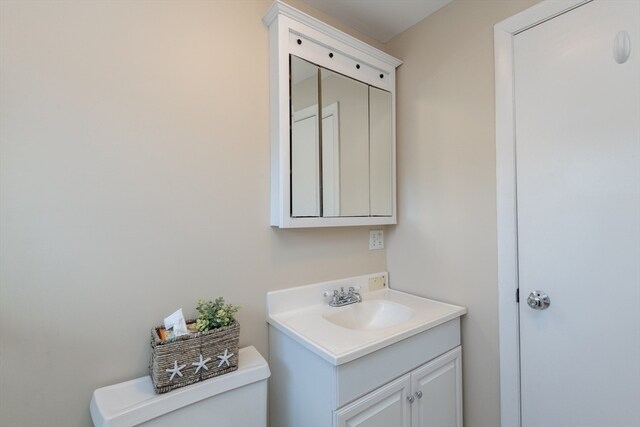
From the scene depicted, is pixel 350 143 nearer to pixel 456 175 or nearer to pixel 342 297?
pixel 456 175

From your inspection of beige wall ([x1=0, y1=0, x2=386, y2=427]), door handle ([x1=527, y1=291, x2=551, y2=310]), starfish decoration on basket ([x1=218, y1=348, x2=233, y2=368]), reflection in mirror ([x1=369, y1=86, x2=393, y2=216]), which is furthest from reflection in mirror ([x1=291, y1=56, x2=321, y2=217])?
door handle ([x1=527, y1=291, x2=551, y2=310])

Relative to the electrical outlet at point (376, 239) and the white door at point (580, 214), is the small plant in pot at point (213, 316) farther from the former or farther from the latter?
the white door at point (580, 214)

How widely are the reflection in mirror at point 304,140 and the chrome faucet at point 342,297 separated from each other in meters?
0.46

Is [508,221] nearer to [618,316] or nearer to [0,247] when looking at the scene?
[618,316]

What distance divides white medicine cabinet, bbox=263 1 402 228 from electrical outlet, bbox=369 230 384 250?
15 centimetres

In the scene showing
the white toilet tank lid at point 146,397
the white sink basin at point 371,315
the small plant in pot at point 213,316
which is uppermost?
the small plant in pot at point 213,316

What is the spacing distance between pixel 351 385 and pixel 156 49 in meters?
1.45

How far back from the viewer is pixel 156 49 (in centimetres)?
112

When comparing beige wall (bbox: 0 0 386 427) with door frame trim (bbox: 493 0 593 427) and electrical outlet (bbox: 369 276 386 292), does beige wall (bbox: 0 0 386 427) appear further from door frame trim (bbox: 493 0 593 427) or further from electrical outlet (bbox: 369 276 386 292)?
door frame trim (bbox: 493 0 593 427)

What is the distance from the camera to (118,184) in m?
1.04

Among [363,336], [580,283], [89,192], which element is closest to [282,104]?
[89,192]

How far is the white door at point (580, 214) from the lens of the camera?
1.02 meters

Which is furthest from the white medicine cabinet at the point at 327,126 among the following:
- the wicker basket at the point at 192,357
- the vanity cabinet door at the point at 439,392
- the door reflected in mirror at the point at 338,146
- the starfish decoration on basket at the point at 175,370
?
the vanity cabinet door at the point at 439,392

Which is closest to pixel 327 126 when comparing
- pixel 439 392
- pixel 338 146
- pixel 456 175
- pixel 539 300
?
pixel 338 146
